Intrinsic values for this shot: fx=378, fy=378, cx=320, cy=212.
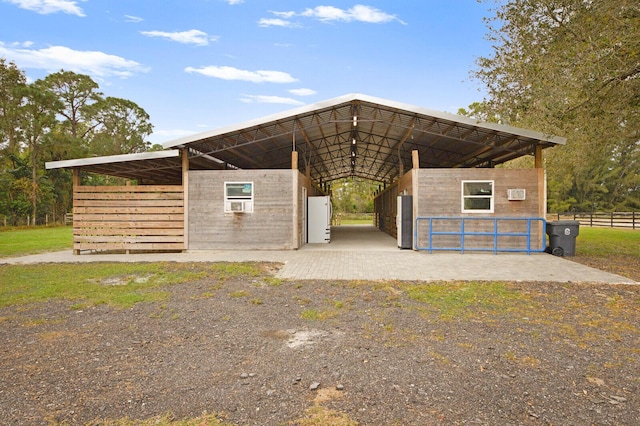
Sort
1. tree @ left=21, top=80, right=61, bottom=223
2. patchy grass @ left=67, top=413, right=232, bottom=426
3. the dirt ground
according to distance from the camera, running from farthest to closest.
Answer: tree @ left=21, top=80, right=61, bottom=223 < the dirt ground < patchy grass @ left=67, top=413, right=232, bottom=426

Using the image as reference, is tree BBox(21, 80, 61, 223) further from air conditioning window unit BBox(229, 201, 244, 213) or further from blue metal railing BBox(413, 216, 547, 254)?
blue metal railing BBox(413, 216, 547, 254)

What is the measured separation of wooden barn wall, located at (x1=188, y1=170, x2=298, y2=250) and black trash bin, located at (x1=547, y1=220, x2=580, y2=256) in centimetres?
774

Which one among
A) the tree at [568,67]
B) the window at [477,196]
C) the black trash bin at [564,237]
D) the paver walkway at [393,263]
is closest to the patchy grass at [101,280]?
the paver walkway at [393,263]

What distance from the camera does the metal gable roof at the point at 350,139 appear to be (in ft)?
36.3

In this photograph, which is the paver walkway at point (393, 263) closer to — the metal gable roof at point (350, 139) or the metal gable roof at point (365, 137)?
the metal gable roof at point (350, 139)

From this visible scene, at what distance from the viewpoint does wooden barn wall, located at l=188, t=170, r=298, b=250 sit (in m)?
12.0

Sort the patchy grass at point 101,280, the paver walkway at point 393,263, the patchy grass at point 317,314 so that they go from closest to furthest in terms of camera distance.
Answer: the patchy grass at point 317,314 < the patchy grass at point 101,280 < the paver walkway at point 393,263

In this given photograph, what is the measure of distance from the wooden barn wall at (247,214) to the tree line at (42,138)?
76.3ft

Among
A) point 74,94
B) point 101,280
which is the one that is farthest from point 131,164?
point 74,94

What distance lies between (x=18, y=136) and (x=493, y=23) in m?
33.0

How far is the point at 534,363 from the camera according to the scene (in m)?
3.32

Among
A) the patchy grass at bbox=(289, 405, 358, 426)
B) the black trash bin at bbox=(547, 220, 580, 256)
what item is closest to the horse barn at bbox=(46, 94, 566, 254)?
the black trash bin at bbox=(547, 220, 580, 256)

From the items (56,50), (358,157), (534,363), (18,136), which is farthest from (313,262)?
(56,50)

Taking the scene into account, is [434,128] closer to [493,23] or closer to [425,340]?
[493,23]
